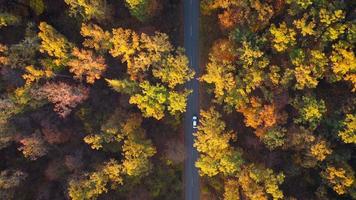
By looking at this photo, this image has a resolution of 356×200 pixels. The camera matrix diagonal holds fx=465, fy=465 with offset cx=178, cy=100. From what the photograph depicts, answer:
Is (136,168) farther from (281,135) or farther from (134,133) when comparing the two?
(281,135)

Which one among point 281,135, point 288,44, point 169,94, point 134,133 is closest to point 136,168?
point 134,133

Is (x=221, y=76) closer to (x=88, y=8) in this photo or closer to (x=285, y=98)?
(x=285, y=98)

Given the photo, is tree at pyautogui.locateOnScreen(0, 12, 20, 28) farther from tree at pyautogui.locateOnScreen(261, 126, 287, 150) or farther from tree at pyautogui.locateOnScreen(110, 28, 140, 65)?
tree at pyautogui.locateOnScreen(261, 126, 287, 150)

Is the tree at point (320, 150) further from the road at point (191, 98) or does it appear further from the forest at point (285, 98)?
the road at point (191, 98)

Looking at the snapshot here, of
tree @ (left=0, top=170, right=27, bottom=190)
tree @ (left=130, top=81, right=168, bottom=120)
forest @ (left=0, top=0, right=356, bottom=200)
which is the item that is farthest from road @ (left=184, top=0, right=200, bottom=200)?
tree @ (left=0, top=170, right=27, bottom=190)

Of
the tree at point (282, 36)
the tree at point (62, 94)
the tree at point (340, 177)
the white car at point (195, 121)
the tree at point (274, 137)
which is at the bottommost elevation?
the tree at point (340, 177)

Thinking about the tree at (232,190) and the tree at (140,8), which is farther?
the tree at (232,190)

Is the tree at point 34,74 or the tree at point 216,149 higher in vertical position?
the tree at point 34,74

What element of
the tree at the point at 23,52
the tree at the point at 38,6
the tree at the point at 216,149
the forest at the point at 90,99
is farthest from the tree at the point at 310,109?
the tree at the point at 38,6
